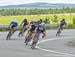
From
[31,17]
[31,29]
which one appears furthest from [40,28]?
[31,17]

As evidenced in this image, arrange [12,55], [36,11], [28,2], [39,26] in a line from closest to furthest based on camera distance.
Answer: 1. [12,55]
2. [39,26]
3. [28,2]
4. [36,11]

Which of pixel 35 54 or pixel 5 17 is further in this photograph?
pixel 5 17

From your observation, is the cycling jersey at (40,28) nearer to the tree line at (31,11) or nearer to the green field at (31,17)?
the green field at (31,17)

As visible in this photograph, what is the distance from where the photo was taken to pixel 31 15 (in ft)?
160

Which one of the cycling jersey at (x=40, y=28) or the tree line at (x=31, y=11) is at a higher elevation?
the cycling jersey at (x=40, y=28)

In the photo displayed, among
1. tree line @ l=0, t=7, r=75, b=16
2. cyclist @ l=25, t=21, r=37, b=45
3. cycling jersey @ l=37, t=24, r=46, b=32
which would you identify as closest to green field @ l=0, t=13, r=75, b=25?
tree line @ l=0, t=7, r=75, b=16

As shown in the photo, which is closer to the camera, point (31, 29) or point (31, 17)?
point (31, 29)

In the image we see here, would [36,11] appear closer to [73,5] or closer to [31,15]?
[31,15]

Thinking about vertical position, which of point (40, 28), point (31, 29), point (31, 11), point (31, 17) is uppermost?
point (40, 28)

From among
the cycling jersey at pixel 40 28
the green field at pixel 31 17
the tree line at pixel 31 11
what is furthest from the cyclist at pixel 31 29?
the tree line at pixel 31 11

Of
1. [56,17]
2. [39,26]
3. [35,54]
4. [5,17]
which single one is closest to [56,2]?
[56,17]

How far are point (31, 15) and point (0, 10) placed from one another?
3602 mm

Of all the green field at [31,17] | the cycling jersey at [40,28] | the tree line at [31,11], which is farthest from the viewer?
the tree line at [31,11]

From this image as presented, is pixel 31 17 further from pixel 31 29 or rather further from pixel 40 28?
pixel 40 28
